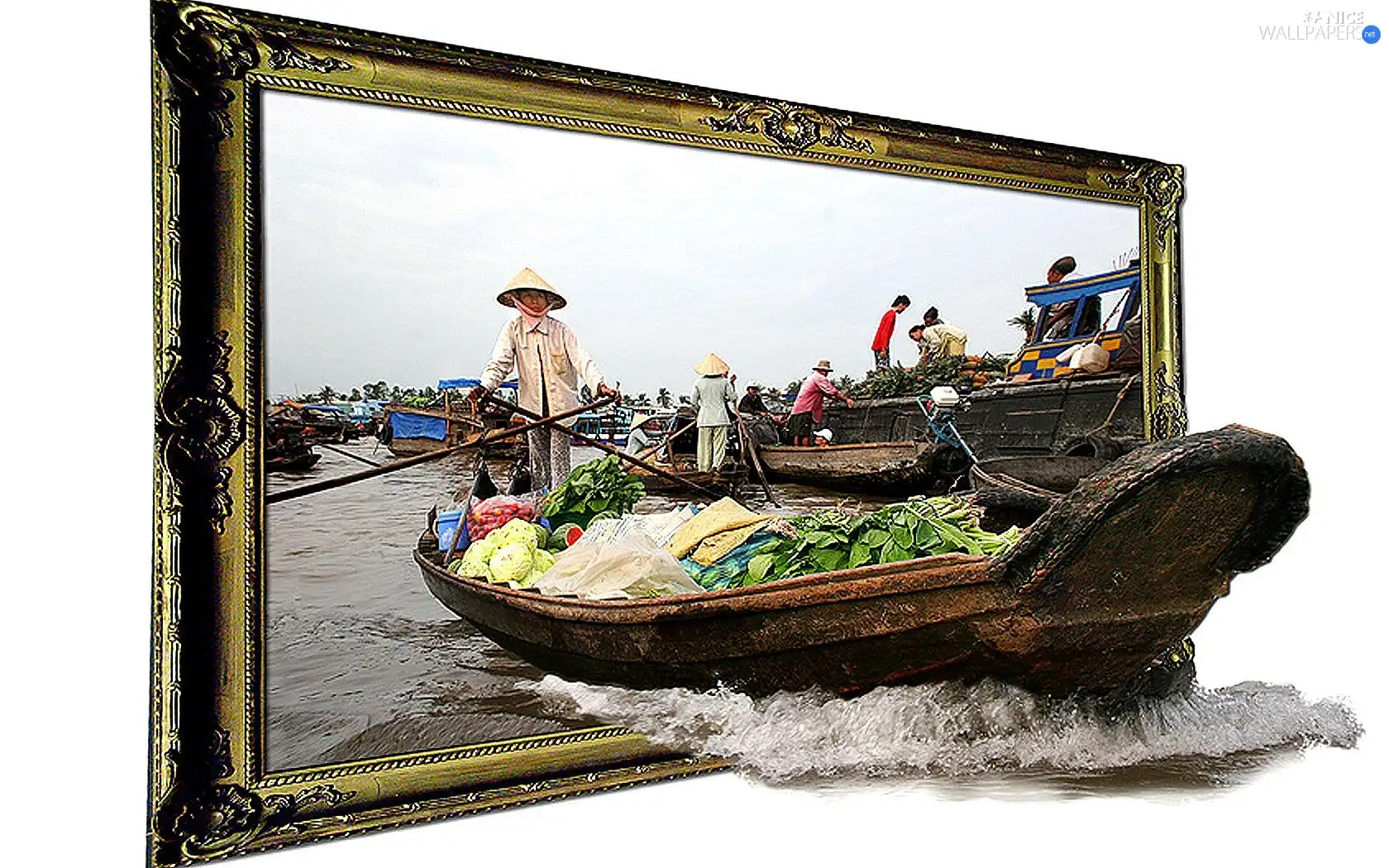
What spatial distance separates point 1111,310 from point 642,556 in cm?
227

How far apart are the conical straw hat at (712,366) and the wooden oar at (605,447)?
1.21 feet

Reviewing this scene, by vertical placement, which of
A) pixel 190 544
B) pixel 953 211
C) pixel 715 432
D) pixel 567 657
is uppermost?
pixel 953 211

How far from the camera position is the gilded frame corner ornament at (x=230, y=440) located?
109 inches

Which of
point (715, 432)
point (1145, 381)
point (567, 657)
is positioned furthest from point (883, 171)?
point (567, 657)

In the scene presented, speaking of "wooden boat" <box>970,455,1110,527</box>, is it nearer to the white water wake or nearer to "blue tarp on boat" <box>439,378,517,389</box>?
the white water wake

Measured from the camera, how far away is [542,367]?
349cm

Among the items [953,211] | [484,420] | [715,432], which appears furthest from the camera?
[953,211]

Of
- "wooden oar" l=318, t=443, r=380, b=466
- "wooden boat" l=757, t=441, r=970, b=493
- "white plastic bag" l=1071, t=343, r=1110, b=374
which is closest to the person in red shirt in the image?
"wooden boat" l=757, t=441, r=970, b=493

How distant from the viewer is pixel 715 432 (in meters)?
3.81

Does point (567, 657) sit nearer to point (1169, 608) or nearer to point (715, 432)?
point (715, 432)

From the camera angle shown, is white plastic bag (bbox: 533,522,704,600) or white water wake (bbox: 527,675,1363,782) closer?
white water wake (bbox: 527,675,1363,782)

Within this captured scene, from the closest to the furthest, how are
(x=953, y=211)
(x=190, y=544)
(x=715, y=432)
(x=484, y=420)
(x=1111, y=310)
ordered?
(x=190, y=544) → (x=484, y=420) → (x=715, y=432) → (x=953, y=211) → (x=1111, y=310)

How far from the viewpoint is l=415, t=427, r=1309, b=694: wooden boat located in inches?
113

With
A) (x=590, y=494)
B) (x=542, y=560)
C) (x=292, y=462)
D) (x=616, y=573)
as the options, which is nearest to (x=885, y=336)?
(x=590, y=494)
